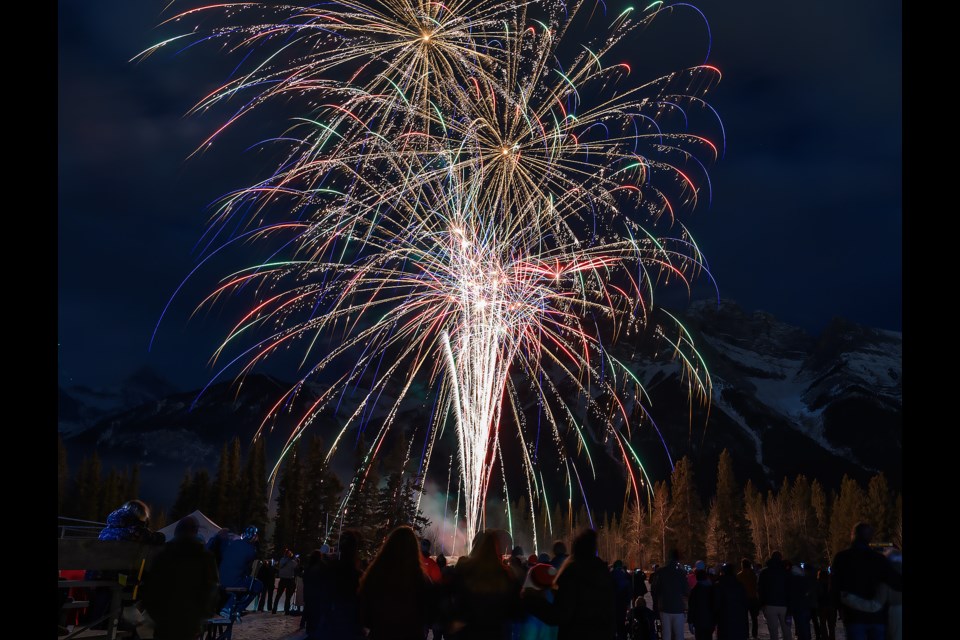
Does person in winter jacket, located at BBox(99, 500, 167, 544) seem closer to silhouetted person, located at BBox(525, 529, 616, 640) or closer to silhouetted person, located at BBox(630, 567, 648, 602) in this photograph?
silhouetted person, located at BBox(525, 529, 616, 640)

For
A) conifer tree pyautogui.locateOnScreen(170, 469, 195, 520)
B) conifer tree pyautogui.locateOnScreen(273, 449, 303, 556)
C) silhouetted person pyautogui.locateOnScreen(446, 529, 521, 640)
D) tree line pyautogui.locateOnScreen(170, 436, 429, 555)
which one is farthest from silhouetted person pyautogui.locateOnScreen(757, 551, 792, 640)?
conifer tree pyautogui.locateOnScreen(170, 469, 195, 520)

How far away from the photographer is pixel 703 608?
13.2 meters

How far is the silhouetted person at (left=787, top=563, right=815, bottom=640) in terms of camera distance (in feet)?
47.0

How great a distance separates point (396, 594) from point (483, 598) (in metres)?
0.72

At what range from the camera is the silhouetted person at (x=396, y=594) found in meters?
6.55

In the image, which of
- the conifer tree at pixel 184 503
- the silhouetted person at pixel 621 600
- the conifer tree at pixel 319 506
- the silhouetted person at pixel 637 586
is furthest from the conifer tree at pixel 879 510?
the silhouetted person at pixel 621 600

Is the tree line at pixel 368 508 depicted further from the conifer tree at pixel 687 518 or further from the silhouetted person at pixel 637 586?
the silhouetted person at pixel 637 586

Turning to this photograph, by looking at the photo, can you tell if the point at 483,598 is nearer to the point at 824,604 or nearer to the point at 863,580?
the point at 863,580

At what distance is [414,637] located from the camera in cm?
656

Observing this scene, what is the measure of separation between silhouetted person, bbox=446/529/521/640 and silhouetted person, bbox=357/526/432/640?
271 millimetres
